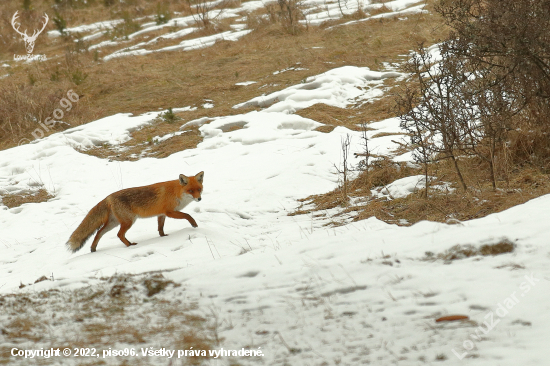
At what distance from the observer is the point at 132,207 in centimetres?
641

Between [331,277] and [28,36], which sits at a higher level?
[28,36]

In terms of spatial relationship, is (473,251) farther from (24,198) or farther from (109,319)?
(24,198)

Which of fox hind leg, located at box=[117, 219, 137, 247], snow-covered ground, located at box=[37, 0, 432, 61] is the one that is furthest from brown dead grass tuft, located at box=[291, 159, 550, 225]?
snow-covered ground, located at box=[37, 0, 432, 61]

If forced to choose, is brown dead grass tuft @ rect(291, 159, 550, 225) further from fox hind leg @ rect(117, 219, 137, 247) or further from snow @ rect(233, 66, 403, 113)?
snow @ rect(233, 66, 403, 113)

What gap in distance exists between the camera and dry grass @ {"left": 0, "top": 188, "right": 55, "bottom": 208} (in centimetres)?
953

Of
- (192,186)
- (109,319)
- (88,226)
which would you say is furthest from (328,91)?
(109,319)

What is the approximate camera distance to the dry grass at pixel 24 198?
31.3ft

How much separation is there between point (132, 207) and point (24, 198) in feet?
15.1

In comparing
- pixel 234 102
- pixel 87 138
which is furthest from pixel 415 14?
pixel 87 138

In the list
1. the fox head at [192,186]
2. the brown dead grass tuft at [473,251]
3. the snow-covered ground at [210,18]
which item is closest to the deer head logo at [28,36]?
the snow-covered ground at [210,18]

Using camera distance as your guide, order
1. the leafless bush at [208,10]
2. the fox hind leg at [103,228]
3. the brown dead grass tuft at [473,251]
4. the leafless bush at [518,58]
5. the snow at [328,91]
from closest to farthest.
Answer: the brown dead grass tuft at [473,251], the leafless bush at [518,58], the fox hind leg at [103,228], the snow at [328,91], the leafless bush at [208,10]

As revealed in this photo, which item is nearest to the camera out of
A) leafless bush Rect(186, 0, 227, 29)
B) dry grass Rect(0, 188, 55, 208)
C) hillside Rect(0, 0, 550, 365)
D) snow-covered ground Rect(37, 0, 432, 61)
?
hillside Rect(0, 0, 550, 365)

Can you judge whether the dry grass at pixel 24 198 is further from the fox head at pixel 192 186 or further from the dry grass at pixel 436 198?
the dry grass at pixel 436 198

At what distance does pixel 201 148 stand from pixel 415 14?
14199 millimetres
